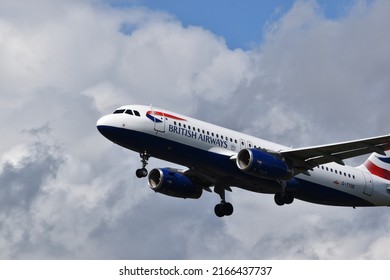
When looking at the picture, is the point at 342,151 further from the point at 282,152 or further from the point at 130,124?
the point at 130,124

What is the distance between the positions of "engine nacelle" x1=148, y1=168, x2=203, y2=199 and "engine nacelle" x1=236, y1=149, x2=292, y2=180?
908 cm

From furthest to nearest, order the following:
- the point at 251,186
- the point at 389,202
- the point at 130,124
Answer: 1. the point at 389,202
2. the point at 251,186
3. the point at 130,124

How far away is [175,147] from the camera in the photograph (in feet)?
233

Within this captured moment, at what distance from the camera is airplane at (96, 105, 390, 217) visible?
233 feet

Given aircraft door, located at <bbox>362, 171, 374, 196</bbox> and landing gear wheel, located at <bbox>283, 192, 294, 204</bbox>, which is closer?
landing gear wheel, located at <bbox>283, 192, 294, 204</bbox>

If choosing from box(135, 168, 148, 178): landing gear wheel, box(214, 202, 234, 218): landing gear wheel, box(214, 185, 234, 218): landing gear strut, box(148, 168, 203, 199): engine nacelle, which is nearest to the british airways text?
box(135, 168, 148, 178): landing gear wheel

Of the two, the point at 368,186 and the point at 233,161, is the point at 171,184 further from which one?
the point at 368,186

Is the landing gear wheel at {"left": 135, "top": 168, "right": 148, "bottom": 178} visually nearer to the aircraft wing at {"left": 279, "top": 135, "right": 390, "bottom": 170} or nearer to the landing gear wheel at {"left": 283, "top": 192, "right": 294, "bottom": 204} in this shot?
the aircraft wing at {"left": 279, "top": 135, "right": 390, "bottom": 170}

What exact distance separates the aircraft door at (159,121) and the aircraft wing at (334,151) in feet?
29.2

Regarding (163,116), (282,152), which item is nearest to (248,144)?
(282,152)

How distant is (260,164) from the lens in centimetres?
7219

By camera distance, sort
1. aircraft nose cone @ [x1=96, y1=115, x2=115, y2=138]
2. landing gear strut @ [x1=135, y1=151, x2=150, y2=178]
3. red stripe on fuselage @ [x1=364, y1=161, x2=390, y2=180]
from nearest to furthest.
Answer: landing gear strut @ [x1=135, y1=151, x2=150, y2=178] < aircraft nose cone @ [x1=96, y1=115, x2=115, y2=138] < red stripe on fuselage @ [x1=364, y1=161, x2=390, y2=180]

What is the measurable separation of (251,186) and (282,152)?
3556 millimetres

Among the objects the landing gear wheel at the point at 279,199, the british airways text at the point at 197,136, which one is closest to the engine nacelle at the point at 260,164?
the british airways text at the point at 197,136
